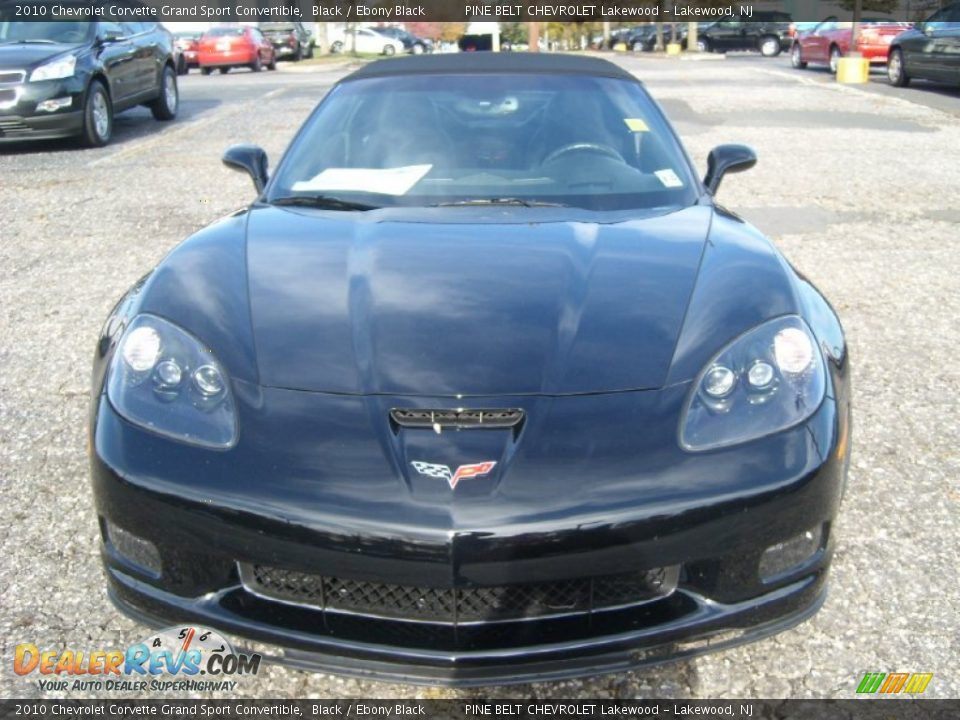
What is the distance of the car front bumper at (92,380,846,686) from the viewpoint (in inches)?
77.4

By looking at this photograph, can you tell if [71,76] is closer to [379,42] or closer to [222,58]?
[222,58]

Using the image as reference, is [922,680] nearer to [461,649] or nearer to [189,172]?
[461,649]

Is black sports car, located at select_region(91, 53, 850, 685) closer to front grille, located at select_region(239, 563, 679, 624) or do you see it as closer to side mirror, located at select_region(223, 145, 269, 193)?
front grille, located at select_region(239, 563, 679, 624)

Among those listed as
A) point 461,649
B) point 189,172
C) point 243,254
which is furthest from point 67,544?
point 189,172

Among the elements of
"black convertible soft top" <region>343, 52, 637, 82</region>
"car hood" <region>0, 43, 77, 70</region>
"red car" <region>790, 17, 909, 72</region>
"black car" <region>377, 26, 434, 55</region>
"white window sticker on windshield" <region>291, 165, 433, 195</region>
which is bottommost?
"black car" <region>377, 26, 434, 55</region>

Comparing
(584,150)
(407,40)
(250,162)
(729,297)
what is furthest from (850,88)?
(407,40)

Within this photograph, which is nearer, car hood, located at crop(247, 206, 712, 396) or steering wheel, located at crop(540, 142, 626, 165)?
car hood, located at crop(247, 206, 712, 396)

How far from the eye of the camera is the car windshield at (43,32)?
10.9 m

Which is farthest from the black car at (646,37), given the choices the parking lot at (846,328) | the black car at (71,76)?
the black car at (71,76)

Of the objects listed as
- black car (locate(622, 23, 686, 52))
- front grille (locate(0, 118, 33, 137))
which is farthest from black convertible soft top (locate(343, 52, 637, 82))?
black car (locate(622, 23, 686, 52))

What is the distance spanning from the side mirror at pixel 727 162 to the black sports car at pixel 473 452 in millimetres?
1102

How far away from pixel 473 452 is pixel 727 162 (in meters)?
2.28

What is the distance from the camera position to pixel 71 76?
10188 millimetres

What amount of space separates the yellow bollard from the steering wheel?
57.7 feet
